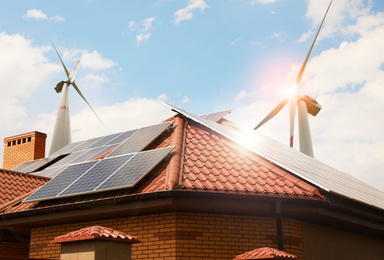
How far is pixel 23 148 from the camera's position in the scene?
92.7 ft

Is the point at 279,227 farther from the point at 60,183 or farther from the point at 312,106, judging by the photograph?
the point at 312,106

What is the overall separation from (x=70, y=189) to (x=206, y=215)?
338 cm

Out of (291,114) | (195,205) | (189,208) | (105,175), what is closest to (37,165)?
(105,175)

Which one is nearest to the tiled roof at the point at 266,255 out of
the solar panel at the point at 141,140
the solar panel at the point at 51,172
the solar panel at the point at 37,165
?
the solar panel at the point at 141,140

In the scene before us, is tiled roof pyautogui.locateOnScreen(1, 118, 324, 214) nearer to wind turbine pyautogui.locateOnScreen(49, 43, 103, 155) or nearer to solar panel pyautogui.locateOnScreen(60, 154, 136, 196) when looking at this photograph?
solar panel pyautogui.locateOnScreen(60, 154, 136, 196)

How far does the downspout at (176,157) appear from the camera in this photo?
9.64m

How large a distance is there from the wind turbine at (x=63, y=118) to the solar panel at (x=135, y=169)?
1923 cm

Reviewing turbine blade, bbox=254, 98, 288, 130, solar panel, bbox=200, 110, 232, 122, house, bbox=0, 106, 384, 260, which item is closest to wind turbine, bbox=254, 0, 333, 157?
turbine blade, bbox=254, 98, 288, 130

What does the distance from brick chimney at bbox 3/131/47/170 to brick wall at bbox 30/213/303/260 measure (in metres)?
18.5

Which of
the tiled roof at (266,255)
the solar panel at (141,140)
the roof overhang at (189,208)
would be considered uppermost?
the solar panel at (141,140)

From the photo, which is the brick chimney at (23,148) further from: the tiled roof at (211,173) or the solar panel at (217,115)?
the tiled roof at (211,173)

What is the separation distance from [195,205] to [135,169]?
1.88 metres

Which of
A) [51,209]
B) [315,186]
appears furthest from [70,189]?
[315,186]

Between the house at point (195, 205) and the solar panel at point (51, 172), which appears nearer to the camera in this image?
the house at point (195, 205)
